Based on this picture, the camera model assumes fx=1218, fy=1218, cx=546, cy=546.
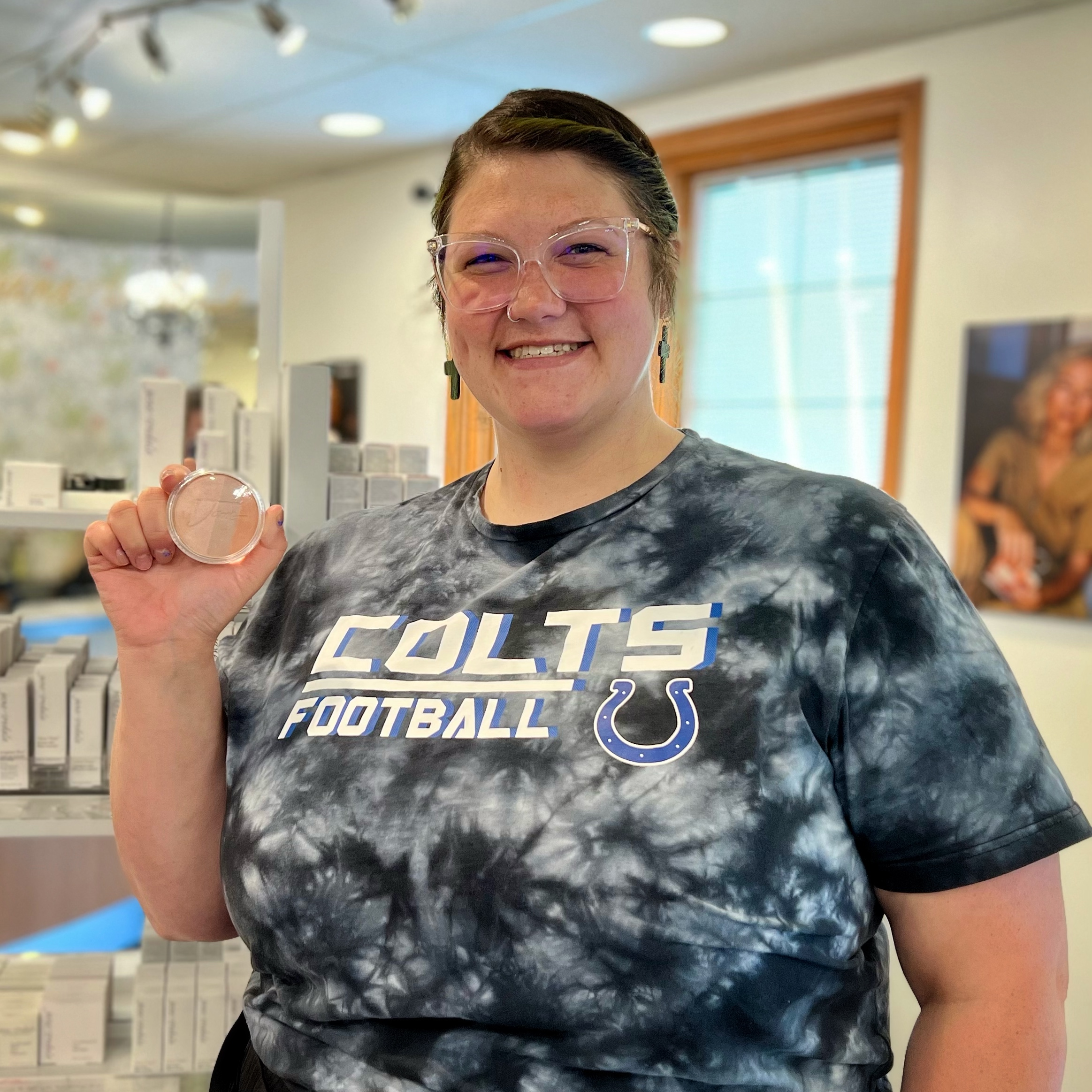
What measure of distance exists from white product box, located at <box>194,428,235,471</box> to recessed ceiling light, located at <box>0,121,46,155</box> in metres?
4.03

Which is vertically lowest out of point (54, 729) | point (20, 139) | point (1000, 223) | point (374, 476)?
point (54, 729)

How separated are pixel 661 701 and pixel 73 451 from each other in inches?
256

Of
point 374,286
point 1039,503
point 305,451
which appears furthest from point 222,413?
point 374,286

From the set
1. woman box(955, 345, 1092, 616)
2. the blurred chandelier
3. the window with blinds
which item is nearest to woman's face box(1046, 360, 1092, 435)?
woman box(955, 345, 1092, 616)

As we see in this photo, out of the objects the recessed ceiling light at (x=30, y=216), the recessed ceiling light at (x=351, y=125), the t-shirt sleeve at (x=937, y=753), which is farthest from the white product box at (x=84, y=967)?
the recessed ceiling light at (x=30, y=216)

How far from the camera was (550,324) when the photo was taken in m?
1.25

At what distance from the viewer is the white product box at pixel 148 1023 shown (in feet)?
6.91

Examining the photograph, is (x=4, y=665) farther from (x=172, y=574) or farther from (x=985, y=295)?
(x=985, y=295)

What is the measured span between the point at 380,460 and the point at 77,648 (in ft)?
2.23

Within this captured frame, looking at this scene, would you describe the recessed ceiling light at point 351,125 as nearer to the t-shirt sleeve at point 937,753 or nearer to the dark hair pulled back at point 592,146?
the dark hair pulled back at point 592,146

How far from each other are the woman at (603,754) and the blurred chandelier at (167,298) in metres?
6.12

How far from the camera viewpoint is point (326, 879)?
3.84 feet

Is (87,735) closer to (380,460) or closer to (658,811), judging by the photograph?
(380,460)

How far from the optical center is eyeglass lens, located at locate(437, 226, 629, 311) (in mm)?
1251
